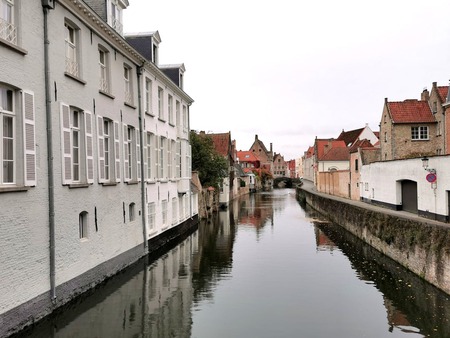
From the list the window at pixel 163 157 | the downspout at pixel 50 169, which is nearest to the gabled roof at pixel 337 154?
the window at pixel 163 157

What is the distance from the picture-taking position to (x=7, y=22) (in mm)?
8422

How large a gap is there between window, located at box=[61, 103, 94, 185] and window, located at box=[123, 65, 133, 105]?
13.0 feet

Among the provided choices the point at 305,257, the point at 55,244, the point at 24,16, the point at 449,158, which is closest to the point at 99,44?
the point at 24,16

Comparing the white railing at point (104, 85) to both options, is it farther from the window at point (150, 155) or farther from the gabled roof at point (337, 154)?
the gabled roof at point (337, 154)

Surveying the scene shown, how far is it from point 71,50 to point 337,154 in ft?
188

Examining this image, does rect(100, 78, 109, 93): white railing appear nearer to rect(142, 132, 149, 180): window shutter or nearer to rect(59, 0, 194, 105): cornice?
rect(59, 0, 194, 105): cornice

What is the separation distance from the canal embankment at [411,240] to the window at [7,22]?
38.8ft

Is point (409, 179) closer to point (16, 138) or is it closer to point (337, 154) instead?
point (16, 138)

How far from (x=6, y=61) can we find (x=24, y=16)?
1326mm

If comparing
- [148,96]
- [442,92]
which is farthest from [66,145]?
[442,92]

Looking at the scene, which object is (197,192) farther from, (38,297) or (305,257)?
(38,297)

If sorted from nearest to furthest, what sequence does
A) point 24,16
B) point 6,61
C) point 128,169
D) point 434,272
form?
point 6,61 < point 24,16 < point 434,272 < point 128,169

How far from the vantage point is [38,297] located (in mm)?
8859

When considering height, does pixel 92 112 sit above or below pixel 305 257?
above
